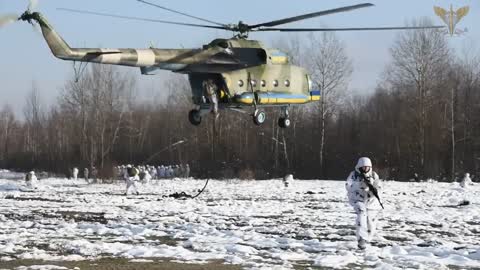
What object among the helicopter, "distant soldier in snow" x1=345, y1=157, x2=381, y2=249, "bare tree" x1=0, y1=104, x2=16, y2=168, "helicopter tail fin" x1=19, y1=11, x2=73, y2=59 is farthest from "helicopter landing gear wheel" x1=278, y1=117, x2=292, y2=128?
"bare tree" x1=0, y1=104, x2=16, y2=168

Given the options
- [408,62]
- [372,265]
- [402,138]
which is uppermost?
[408,62]

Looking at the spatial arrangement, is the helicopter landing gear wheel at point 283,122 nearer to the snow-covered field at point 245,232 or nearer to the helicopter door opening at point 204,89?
the helicopter door opening at point 204,89

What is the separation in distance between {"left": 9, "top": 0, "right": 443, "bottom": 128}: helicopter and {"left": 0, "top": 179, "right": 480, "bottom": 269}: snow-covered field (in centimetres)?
353

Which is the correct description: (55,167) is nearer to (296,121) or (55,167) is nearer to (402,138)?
(296,121)

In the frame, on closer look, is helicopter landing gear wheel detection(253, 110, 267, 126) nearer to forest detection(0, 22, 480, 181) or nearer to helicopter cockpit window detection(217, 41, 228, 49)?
helicopter cockpit window detection(217, 41, 228, 49)

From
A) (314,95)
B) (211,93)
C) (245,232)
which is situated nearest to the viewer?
(245,232)

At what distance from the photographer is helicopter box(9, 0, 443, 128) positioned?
59.5ft

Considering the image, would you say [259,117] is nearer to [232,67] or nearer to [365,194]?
[232,67]

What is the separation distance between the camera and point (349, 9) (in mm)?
16266

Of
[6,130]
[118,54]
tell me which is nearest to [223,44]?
[118,54]

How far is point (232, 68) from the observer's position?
20453 mm

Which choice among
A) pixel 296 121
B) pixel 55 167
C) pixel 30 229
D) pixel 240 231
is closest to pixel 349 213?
pixel 240 231

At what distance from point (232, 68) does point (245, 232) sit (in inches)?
278

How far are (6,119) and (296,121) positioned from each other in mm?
69088
